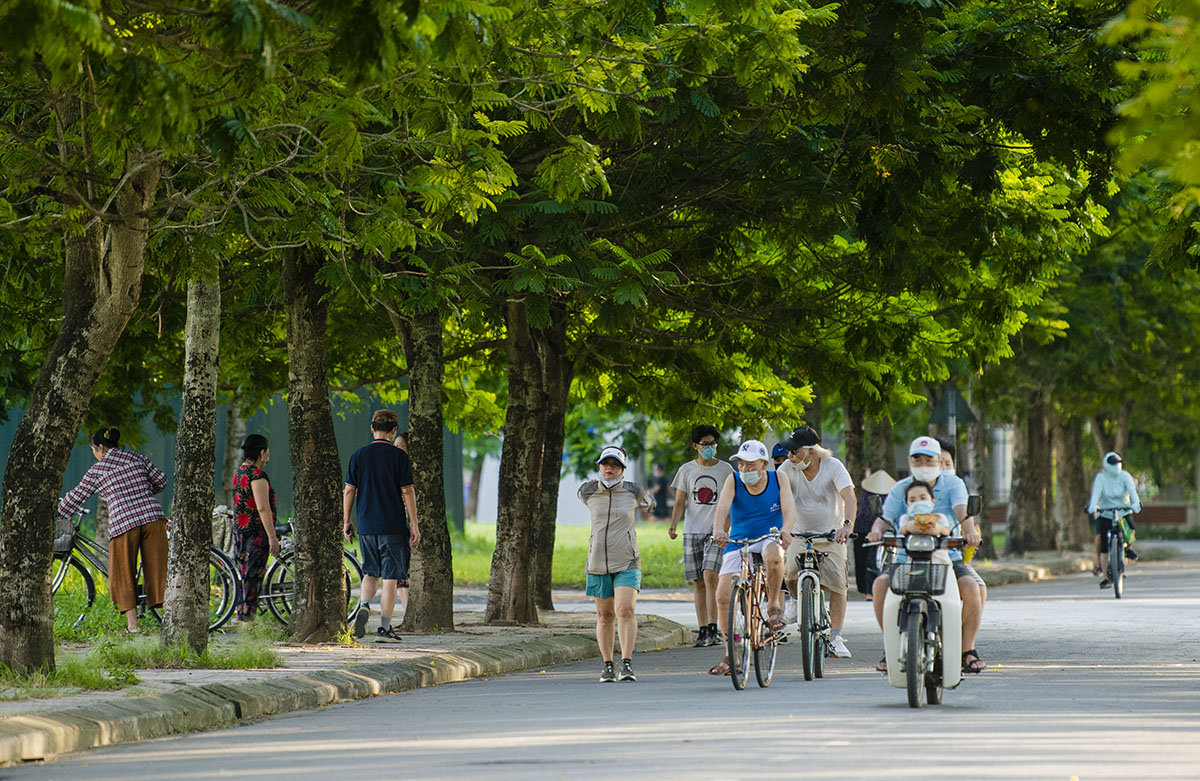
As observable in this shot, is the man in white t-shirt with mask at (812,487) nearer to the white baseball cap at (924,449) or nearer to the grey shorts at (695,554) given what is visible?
the grey shorts at (695,554)

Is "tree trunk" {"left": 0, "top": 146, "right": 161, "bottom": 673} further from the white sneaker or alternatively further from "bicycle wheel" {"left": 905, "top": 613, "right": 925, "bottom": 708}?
the white sneaker

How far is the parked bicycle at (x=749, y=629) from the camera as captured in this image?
39.6ft

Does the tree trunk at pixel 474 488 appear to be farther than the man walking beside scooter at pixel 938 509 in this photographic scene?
Yes

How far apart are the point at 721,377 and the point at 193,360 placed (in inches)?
349

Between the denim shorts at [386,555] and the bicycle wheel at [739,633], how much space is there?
15.7 feet

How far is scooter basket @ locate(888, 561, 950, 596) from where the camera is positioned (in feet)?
35.4

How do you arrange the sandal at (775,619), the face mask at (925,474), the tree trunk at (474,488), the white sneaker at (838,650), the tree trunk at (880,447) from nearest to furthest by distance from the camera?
the face mask at (925,474), the sandal at (775,619), the white sneaker at (838,650), the tree trunk at (880,447), the tree trunk at (474,488)

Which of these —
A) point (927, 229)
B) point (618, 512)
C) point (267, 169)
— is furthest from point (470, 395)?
point (267, 169)

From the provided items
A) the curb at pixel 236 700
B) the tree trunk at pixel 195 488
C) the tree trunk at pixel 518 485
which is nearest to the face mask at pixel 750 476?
the curb at pixel 236 700

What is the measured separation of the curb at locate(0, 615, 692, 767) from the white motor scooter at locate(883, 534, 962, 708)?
Result: 3.87m

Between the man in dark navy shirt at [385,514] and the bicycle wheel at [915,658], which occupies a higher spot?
the man in dark navy shirt at [385,514]

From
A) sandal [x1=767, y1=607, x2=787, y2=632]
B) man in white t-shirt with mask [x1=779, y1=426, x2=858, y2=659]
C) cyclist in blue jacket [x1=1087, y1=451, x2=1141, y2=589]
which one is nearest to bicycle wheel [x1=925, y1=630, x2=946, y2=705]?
sandal [x1=767, y1=607, x2=787, y2=632]

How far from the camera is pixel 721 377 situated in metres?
20.7

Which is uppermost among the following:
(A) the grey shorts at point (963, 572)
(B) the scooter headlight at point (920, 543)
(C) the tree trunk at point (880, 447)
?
(C) the tree trunk at point (880, 447)
